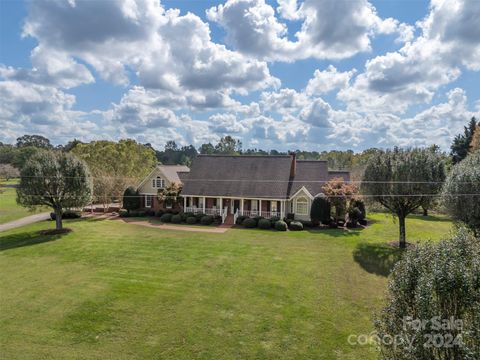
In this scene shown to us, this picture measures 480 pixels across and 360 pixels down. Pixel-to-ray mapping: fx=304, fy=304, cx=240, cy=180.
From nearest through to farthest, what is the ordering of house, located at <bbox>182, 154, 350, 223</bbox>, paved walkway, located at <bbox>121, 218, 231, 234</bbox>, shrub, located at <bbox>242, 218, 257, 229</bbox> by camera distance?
1. paved walkway, located at <bbox>121, 218, 231, 234</bbox>
2. shrub, located at <bbox>242, 218, 257, 229</bbox>
3. house, located at <bbox>182, 154, 350, 223</bbox>

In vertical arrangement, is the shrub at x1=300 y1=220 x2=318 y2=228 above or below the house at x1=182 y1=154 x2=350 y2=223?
below

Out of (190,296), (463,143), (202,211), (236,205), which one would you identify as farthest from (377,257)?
(463,143)

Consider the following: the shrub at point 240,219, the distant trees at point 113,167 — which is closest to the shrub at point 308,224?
the shrub at point 240,219

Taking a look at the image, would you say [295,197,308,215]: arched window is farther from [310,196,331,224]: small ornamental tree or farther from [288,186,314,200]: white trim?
[310,196,331,224]: small ornamental tree

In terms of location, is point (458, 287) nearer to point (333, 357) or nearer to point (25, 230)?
point (333, 357)

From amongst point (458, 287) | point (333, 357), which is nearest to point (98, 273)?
point (333, 357)

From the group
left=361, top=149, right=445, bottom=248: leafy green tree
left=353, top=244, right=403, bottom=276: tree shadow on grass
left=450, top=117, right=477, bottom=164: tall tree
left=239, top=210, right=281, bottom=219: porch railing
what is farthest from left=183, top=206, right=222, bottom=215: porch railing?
left=450, top=117, right=477, bottom=164: tall tree

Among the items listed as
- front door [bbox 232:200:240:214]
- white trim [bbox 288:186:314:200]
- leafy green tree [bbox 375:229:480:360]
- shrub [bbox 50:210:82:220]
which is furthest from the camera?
shrub [bbox 50:210:82:220]

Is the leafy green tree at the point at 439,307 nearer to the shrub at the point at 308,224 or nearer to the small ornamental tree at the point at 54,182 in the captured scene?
the shrub at the point at 308,224
